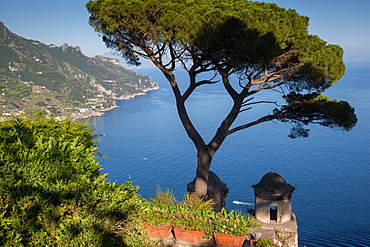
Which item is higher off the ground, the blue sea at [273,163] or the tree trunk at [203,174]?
the tree trunk at [203,174]

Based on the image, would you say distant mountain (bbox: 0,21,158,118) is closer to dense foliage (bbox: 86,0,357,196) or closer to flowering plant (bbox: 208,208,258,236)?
dense foliage (bbox: 86,0,357,196)

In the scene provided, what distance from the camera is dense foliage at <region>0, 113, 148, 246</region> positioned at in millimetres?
2848

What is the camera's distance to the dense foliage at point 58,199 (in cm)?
285

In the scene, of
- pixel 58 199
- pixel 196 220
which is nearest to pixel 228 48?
pixel 196 220

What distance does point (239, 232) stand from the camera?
4.34 m

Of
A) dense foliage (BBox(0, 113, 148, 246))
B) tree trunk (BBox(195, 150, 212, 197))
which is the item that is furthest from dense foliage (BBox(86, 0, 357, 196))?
dense foliage (BBox(0, 113, 148, 246))

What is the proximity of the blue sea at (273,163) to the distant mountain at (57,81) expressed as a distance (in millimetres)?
18751

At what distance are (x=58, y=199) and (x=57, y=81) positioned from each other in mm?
93213

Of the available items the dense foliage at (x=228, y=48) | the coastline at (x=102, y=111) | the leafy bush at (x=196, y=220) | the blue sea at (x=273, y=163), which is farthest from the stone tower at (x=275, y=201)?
the coastline at (x=102, y=111)

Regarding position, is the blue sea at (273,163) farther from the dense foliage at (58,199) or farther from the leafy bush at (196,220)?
the dense foliage at (58,199)

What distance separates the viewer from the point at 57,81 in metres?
90.4

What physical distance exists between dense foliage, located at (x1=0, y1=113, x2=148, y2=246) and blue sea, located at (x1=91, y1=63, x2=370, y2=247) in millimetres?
18075

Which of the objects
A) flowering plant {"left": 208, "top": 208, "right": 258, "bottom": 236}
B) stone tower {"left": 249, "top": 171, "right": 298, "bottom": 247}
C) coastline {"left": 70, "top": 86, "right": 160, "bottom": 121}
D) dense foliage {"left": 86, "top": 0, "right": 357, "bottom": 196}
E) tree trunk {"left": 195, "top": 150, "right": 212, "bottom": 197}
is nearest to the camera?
flowering plant {"left": 208, "top": 208, "right": 258, "bottom": 236}

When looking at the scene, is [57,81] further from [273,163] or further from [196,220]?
[196,220]
